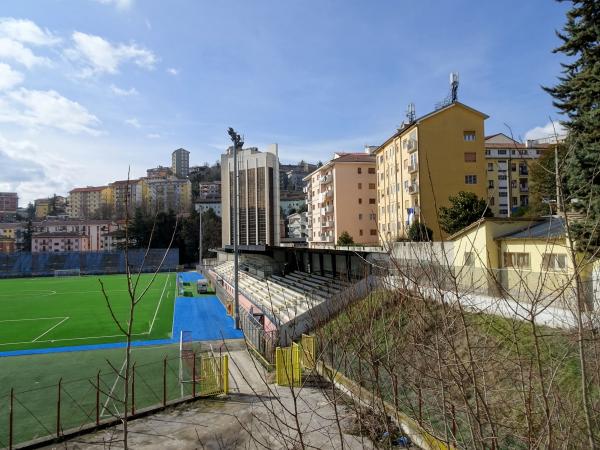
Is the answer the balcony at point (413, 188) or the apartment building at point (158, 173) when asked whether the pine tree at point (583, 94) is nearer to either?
the balcony at point (413, 188)

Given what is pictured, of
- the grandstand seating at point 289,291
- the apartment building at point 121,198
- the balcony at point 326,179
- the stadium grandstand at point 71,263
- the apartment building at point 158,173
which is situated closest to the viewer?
the grandstand seating at point 289,291

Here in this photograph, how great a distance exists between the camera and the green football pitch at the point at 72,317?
23.7 metres

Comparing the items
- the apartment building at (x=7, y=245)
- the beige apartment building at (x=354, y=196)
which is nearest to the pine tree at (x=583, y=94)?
the beige apartment building at (x=354, y=196)

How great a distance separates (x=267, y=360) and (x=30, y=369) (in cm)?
970

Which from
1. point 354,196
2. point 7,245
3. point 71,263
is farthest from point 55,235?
point 354,196

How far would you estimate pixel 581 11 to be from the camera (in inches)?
657

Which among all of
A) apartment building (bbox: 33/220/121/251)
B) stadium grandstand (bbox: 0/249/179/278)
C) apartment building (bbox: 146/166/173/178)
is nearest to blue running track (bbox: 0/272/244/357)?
stadium grandstand (bbox: 0/249/179/278)

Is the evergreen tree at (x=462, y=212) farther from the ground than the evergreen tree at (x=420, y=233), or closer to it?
farther from the ground

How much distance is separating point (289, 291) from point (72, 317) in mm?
15607

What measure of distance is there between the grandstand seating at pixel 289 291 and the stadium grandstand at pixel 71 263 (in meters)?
44.5

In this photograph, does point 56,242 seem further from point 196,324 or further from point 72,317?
point 196,324

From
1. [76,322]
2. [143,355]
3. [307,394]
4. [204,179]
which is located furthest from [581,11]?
[204,179]

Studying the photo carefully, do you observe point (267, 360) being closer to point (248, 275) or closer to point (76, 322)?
point (76, 322)

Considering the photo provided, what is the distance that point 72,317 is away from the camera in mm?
30797
